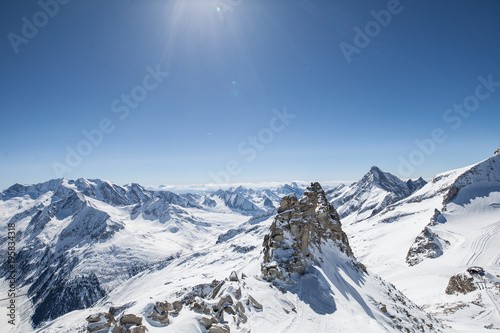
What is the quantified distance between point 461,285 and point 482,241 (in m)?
47.4

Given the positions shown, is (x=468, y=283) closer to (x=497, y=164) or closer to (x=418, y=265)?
(x=418, y=265)

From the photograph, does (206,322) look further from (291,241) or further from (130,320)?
(291,241)

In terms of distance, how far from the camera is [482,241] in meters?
79.6

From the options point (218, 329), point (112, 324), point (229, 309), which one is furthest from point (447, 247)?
point (112, 324)

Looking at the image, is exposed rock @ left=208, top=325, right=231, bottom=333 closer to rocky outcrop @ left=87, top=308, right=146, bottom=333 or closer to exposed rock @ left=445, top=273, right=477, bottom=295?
rocky outcrop @ left=87, top=308, right=146, bottom=333

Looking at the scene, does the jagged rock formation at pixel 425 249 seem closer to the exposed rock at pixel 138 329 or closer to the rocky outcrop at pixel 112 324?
the rocky outcrop at pixel 112 324

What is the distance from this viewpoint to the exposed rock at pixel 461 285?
47106 mm

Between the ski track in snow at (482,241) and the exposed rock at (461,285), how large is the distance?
26697 mm

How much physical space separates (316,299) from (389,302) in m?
17.0

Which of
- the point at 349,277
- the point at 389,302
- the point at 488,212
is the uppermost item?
the point at 349,277

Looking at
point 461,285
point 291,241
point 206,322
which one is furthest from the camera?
point 461,285

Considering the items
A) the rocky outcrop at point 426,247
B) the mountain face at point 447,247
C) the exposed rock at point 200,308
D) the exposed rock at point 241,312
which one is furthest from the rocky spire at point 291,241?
the rocky outcrop at point 426,247

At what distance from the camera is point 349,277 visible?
118ft

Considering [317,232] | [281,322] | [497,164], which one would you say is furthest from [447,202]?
[281,322]
